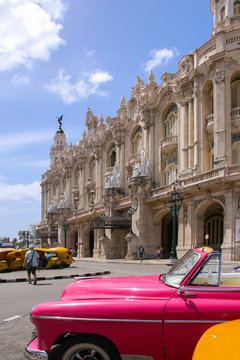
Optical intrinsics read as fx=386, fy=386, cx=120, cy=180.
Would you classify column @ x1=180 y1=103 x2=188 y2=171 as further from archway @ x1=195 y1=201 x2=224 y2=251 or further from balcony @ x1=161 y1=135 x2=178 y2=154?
archway @ x1=195 y1=201 x2=224 y2=251

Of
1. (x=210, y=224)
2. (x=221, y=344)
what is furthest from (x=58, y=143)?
(x=221, y=344)

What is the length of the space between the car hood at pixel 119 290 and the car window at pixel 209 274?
11.7 inches

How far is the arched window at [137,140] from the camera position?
38.5 m

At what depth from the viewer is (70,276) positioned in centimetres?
1661

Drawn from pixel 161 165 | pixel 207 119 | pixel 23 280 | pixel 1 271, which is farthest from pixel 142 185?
pixel 23 280

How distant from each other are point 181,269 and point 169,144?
2791cm

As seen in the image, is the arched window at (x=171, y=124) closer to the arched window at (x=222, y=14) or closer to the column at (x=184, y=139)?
the column at (x=184, y=139)

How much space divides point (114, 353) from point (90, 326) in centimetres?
36

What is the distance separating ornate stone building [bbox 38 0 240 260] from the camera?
25.9m

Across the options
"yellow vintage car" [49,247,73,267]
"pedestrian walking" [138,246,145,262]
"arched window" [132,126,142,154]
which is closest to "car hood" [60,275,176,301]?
"yellow vintage car" [49,247,73,267]

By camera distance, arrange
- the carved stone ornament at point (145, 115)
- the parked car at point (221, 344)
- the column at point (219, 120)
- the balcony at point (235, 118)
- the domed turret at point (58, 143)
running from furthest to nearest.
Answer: the domed turret at point (58, 143), the carved stone ornament at point (145, 115), the balcony at point (235, 118), the column at point (219, 120), the parked car at point (221, 344)

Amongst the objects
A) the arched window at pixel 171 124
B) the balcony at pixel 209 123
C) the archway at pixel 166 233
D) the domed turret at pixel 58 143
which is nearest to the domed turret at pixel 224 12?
the balcony at pixel 209 123

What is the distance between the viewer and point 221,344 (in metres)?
2.98

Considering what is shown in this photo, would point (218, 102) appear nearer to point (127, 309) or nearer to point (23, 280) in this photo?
point (23, 280)
